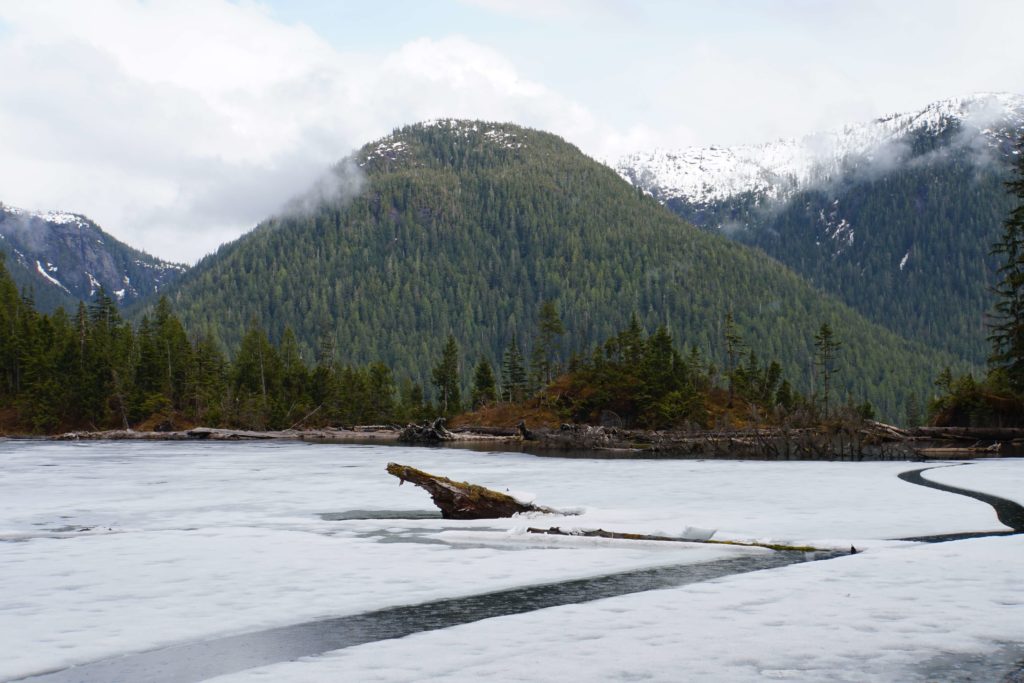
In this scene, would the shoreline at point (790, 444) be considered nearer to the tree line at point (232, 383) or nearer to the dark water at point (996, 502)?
the dark water at point (996, 502)

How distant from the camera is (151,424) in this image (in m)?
106

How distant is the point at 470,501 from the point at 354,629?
30.5 ft

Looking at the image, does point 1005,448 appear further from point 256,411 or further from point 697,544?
point 256,411

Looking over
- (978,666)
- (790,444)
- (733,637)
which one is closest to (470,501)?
(733,637)

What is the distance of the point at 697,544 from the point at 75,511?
1650cm

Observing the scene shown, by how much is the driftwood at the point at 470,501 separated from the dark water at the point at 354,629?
631 centimetres

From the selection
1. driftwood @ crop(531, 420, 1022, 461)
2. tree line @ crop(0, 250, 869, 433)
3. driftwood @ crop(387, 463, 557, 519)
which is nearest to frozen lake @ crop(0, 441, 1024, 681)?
driftwood @ crop(387, 463, 557, 519)

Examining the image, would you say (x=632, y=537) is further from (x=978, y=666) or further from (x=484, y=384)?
(x=484, y=384)

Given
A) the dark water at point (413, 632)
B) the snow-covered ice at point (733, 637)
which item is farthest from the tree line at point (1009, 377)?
the snow-covered ice at point (733, 637)

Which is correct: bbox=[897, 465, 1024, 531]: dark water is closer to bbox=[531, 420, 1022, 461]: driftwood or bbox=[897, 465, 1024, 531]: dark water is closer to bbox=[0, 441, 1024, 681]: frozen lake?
bbox=[0, 441, 1024, 681]: frozen lake

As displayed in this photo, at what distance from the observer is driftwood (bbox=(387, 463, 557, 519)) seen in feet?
61.9

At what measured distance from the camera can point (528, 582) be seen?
483 inches

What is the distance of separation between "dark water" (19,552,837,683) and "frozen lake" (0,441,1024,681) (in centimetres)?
28

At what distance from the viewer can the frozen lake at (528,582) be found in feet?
27.1
